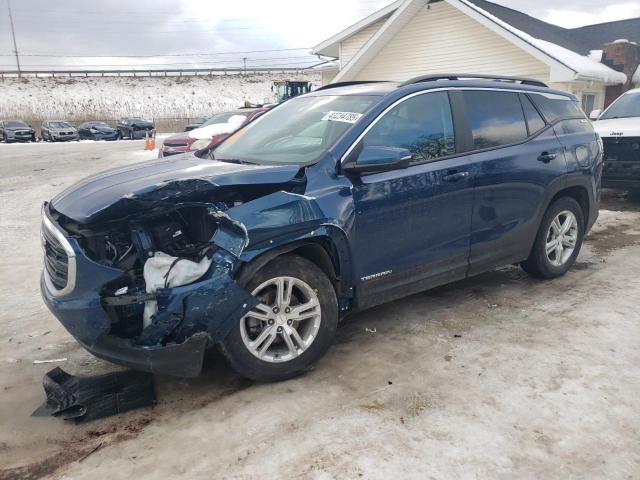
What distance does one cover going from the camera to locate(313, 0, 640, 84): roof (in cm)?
1379

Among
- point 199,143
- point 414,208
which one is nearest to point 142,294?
point 414,208

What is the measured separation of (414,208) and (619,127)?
264 inches

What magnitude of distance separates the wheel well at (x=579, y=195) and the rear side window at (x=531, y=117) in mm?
684

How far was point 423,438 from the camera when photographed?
2715mm

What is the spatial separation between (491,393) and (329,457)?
3.77 ft

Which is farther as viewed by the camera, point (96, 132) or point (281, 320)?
point (96, 132)

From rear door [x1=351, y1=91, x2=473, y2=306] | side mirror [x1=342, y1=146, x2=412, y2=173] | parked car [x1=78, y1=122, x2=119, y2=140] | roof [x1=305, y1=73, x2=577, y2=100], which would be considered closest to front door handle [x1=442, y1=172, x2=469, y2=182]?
rear door [x1=351, y1=91, x2=473, y2=306]

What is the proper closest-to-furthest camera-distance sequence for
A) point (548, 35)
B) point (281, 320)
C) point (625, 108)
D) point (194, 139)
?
point (281, 320), point (625, 108), point (194, 139), point (548, 35)

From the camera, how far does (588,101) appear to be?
16.8 metres

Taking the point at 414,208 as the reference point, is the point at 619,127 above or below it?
above

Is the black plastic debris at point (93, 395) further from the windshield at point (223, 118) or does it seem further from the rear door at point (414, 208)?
the windshield at point (223, 118)

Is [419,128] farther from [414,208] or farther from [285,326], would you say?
[285,326]

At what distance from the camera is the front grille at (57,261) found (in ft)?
9.42

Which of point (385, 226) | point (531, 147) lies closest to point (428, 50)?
point (531, 147)
